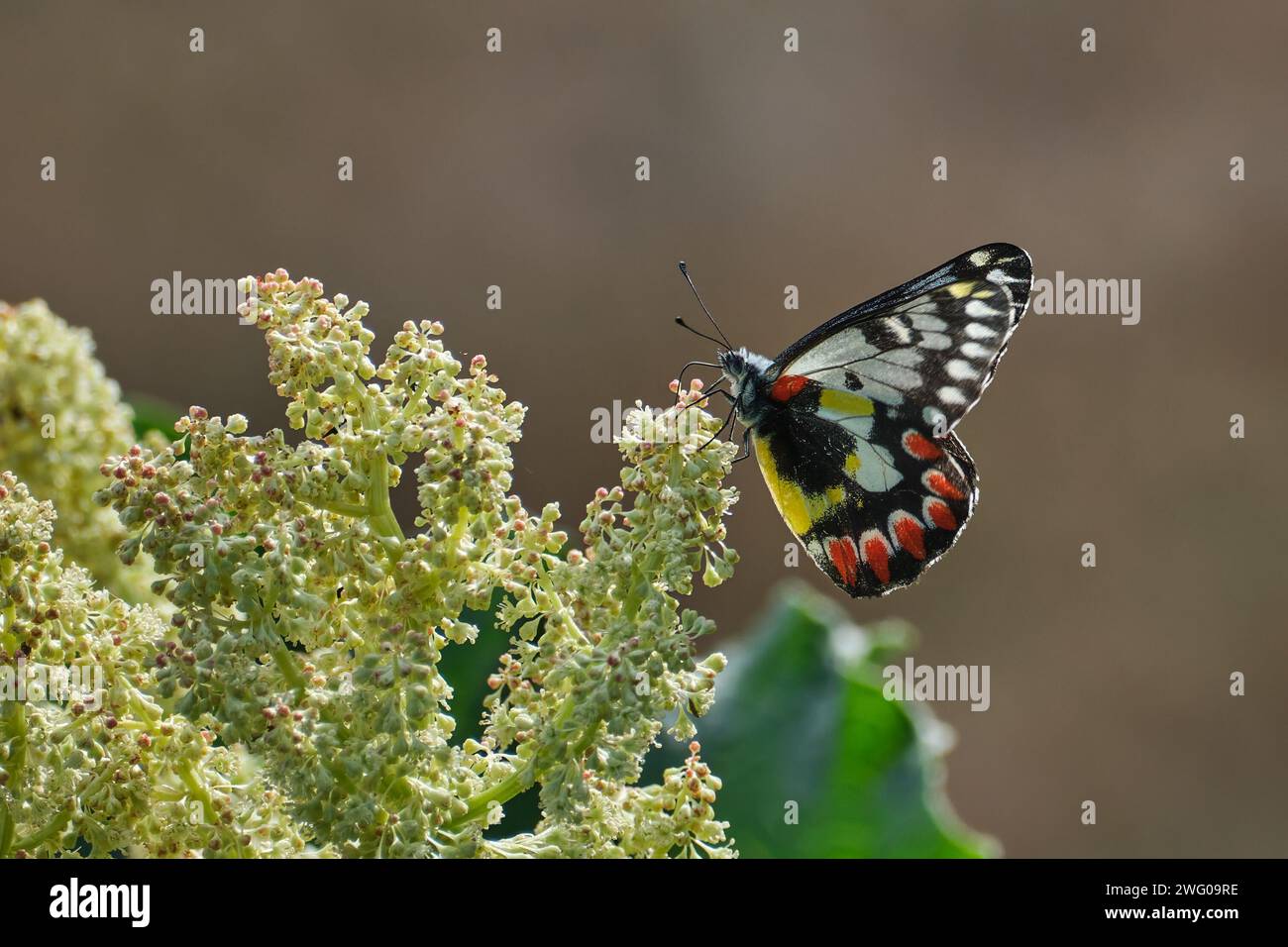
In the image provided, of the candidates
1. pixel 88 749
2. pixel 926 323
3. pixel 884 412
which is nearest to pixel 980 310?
pixel 926 323

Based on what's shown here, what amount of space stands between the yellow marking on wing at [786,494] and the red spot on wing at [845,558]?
49mm

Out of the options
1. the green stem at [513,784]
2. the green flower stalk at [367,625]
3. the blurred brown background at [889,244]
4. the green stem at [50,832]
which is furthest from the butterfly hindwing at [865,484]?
the blurred brown background at [889,244]

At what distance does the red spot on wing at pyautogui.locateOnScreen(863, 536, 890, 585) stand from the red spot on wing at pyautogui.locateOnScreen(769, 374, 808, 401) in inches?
9.0

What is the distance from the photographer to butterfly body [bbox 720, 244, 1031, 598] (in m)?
1.55

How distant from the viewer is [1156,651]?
5.42 m

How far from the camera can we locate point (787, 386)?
1641 millimetres

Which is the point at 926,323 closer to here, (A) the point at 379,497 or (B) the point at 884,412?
(B) the point at 884,412

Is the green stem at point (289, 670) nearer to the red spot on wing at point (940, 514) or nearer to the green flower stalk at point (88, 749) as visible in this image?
the green flower stalk at point (88, 749)

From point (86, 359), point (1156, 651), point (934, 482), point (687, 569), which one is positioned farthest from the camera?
point (1156, 651)

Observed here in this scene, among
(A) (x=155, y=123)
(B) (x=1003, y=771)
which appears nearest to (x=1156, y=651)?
(B) (x=1003, y=771)

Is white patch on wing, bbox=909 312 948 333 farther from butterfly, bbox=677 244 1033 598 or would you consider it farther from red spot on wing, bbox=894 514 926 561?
red spot on wing, bbox=894 514 926 561

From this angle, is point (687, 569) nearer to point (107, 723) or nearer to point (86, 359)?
point (107, 723)

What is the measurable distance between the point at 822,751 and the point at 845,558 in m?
0.39
